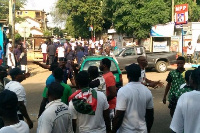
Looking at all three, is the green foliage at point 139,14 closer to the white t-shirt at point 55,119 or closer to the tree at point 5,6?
the white t-shirt at point 55,119

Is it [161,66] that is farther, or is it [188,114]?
[161,66]

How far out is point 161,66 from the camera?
850 inches

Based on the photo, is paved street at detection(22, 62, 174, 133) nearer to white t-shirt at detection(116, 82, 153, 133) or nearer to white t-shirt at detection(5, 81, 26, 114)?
white t-shirt at detection(5, 81, 26, 114)

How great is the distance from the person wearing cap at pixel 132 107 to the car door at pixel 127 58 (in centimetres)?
1617

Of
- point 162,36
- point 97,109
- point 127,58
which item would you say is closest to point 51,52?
point 127,58

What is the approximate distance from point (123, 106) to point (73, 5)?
43202 millimetres

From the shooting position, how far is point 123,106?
14.6 ft

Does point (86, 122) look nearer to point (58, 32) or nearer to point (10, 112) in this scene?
point (10, 112)

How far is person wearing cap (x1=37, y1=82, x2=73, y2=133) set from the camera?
387cm

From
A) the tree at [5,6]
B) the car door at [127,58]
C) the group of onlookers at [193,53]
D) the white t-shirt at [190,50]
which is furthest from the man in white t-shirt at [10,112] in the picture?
the tree at [5,6]

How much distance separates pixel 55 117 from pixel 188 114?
1.50 metres

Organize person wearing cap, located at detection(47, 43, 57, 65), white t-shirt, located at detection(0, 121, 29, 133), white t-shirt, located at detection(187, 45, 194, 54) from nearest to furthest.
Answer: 1. white t-shirt, located at detection(0, 121, 29, 133)
2. person wearing cap, located at detection(47, 43, 57, 65)
3. white t-shirt, located at detection(187, 45, 194, 54)

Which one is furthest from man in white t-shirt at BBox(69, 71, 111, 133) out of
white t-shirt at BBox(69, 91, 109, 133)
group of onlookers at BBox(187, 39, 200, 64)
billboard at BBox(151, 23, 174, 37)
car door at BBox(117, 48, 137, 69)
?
billboard at BBox(151, 23, 174, 37)

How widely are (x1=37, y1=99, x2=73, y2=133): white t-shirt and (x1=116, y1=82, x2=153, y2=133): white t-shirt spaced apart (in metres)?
0.79
